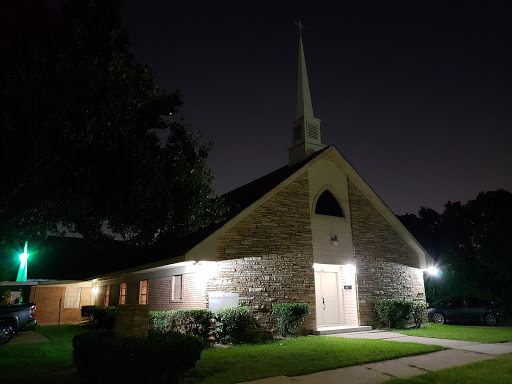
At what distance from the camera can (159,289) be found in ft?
55.1

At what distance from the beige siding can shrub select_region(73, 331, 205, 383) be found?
33.1 ft

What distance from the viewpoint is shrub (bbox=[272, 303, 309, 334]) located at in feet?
45.9

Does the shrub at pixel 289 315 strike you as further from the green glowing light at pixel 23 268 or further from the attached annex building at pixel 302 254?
the green glowing light at pixel 23 268

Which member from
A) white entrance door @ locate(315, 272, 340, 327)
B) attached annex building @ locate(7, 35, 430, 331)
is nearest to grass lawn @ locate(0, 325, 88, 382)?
attached annex building @ locate(7, 35, 430, 331)

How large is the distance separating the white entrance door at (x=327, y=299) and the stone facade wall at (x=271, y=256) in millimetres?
1420

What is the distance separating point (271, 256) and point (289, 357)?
5.32m

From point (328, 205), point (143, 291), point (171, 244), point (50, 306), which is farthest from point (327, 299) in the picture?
point (50, 306)

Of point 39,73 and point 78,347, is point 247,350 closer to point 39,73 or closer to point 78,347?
point 78,347

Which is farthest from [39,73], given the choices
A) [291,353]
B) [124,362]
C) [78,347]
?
[291,353]

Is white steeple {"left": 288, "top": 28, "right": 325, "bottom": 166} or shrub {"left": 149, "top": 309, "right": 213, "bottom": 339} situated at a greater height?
white steeple {"left": 288, "top": 28, "right": 325, "bottom": 166}

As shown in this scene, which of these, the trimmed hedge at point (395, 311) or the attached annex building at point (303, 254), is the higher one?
the attached annex building at point (303, 254)

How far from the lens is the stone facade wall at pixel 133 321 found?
743cm

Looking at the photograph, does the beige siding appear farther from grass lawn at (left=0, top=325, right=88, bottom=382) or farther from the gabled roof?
grass lawn at (left=0, top=325, right=88, bottom=382)

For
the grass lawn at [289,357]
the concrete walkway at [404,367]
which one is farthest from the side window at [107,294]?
the concrete walkway at [404,367]
